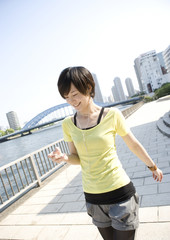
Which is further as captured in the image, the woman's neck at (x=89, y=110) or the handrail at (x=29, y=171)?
the handrail at (x=29, y=171)


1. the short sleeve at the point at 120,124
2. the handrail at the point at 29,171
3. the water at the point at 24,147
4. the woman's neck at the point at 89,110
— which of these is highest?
the woman's neck at the point at 89,110

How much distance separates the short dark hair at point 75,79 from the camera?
130 centimetres

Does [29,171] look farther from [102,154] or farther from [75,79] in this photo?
[75,79]

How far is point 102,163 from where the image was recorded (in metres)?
1.30

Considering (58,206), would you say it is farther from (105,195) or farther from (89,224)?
(105,195)

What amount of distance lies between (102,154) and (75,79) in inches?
20.8

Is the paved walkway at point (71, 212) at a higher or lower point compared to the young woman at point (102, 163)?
lower

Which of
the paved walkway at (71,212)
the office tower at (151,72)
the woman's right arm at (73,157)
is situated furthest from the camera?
the office tower at (151,72)

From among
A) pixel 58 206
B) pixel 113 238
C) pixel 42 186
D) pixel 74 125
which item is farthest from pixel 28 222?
pixel 74 125

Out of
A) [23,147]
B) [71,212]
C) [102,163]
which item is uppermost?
[102,163]

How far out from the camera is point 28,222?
3555 millimetres

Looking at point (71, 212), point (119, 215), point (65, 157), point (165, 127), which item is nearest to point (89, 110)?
point (65, 157)

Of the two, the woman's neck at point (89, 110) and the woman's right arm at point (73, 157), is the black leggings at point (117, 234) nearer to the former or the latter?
the woman's right arm at point (73, 157)

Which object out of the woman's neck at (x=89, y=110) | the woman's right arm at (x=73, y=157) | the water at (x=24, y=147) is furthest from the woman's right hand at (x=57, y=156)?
the water at (x=24, y=147)
